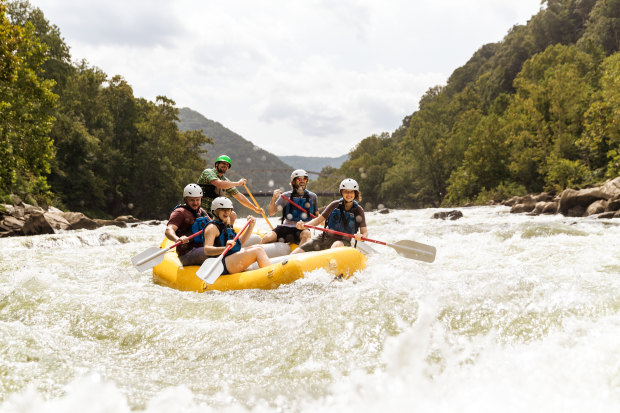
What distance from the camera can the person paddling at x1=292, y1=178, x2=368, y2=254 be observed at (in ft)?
19.6

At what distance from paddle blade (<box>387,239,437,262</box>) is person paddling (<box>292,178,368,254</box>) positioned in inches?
24.1

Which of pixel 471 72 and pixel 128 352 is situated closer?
pixel 128 352

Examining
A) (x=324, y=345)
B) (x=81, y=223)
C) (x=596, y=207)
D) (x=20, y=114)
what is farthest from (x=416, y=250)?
(x=81, y=223)

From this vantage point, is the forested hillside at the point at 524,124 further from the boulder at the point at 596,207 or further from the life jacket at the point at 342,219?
the life jacket at the point at 342,219

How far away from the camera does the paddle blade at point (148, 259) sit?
18.2ft

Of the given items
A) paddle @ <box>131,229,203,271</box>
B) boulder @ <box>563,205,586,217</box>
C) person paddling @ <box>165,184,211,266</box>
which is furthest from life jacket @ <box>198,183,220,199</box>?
boulder @ <box>563,205,586,217</box>

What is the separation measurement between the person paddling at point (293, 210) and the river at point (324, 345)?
1.84 m

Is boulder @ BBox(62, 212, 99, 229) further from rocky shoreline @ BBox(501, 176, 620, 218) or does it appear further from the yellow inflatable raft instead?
rocky shoreline @ BBox(501, 176, 620, 218)

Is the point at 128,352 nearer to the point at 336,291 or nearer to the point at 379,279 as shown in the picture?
the point at 336,291

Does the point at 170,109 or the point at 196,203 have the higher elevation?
the point at 170,109

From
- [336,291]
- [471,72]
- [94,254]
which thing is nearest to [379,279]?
[336,291]

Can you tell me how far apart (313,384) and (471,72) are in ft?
269

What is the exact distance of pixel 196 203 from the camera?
6.04 m

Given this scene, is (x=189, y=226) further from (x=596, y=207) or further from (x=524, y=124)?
(x=524, y=124)
